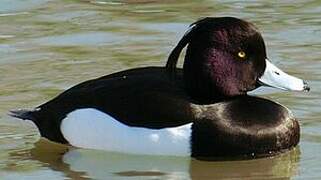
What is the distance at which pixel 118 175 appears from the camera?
7664 millimetres

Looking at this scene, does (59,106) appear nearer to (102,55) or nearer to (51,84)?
(51,84)

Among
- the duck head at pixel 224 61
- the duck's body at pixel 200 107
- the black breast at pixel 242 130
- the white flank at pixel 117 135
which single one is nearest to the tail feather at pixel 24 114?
the white flank at pixel 117 135

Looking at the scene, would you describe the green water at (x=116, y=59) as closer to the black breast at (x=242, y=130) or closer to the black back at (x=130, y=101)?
the black breast at (x=242, y=130)

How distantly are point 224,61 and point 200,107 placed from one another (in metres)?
0.33

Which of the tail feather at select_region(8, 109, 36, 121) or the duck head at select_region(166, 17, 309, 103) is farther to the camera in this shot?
the tail feather at select_region(8, 109, 36, 121)

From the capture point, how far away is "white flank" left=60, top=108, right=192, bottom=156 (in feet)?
25.5

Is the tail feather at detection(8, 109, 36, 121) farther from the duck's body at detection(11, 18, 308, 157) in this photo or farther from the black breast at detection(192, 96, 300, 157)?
the black breast at detection(192, 96, 300, 157)

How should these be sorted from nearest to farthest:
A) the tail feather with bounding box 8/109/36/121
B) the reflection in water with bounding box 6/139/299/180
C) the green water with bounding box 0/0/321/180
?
the reflection in water with bounding box 6/139/299/180 → the green water with bounding box 0/0/321/180 → the tail feather with bounding box 8/109/36/121

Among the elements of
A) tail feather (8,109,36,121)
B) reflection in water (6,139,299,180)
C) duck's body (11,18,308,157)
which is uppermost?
duck's body (11,18,308,157)

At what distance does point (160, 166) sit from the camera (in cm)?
779

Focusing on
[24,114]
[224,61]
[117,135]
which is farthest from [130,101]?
[24,114]

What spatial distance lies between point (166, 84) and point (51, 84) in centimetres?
176

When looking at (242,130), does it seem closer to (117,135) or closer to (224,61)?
(224,61)

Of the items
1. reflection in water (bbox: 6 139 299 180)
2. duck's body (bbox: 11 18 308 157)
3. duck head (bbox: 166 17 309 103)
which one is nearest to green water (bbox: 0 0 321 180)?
reflection in water (bbox: 6 139 299 180)
